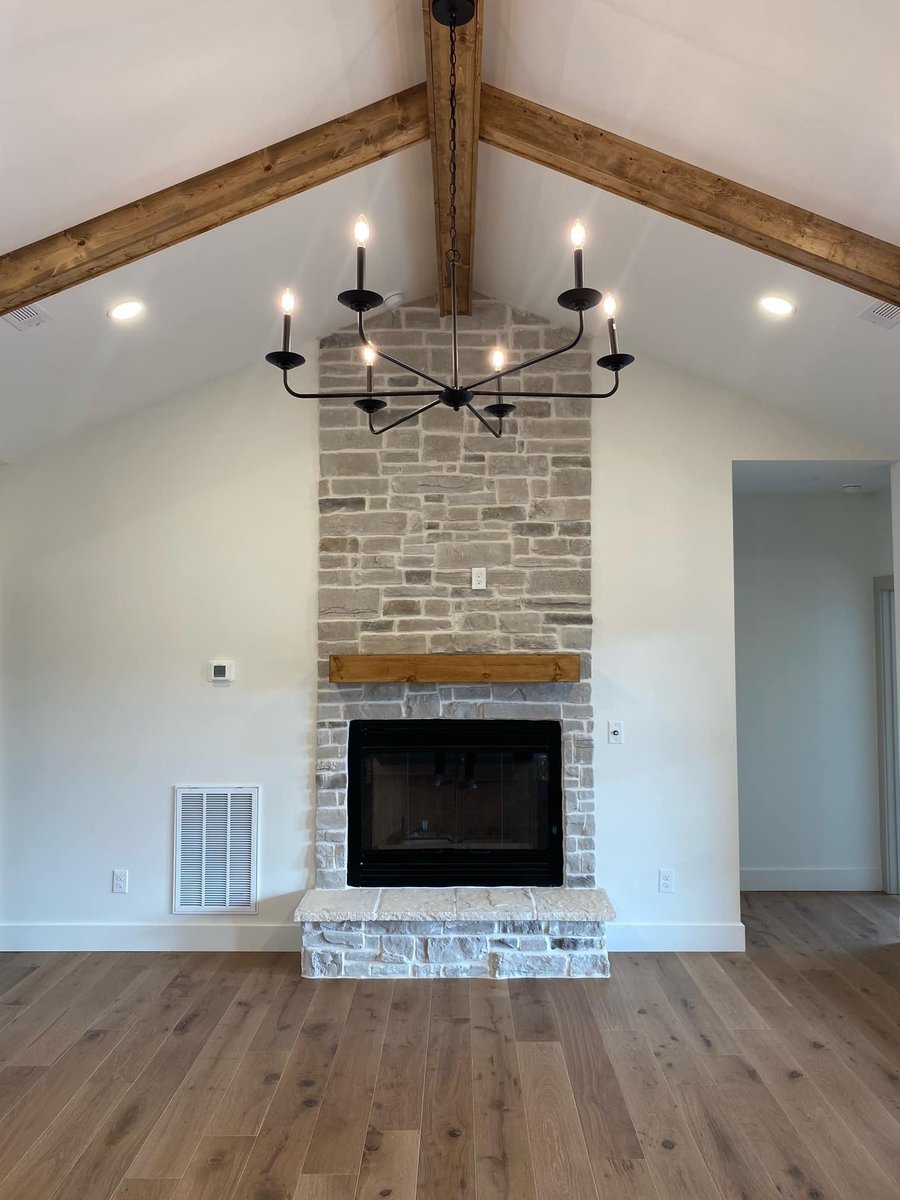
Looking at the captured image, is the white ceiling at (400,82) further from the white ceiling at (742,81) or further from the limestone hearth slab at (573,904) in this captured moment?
the limestone hearth slab at (573,904)

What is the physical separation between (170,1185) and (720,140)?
373cm

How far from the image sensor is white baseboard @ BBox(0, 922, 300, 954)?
445 cm

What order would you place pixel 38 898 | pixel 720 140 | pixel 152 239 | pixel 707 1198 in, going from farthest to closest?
pixel 38 898
pixel 152 239
pixel 720 140
pixel 707 1198

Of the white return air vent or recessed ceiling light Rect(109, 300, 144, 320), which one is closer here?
recessed ceiling light Rect(109, 300, 144, 320)

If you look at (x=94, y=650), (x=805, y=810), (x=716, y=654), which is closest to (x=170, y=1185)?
(x=94, y=650)

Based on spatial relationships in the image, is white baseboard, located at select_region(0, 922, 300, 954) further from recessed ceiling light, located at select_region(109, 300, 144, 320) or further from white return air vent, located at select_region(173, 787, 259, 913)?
recessed ceiling light, located at select_region(109, 300, 144, 320)

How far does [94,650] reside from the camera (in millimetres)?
4574

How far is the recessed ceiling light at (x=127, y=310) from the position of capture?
141 inches

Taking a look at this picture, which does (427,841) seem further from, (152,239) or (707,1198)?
(152,239)

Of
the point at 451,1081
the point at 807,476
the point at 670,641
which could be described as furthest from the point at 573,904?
the point at 807,476

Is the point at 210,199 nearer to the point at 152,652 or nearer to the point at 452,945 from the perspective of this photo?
the point at 152,652

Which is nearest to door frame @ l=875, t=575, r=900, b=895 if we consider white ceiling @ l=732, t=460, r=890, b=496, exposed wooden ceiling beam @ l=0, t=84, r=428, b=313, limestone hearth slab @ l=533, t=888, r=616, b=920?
white ceiling @ l=732, t=460, r=890, b=496

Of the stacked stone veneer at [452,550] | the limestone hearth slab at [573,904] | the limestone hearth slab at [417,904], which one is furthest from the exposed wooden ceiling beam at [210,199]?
the limestone hearth slab at [573,904]

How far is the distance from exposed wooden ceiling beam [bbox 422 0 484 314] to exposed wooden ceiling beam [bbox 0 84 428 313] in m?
0.21
